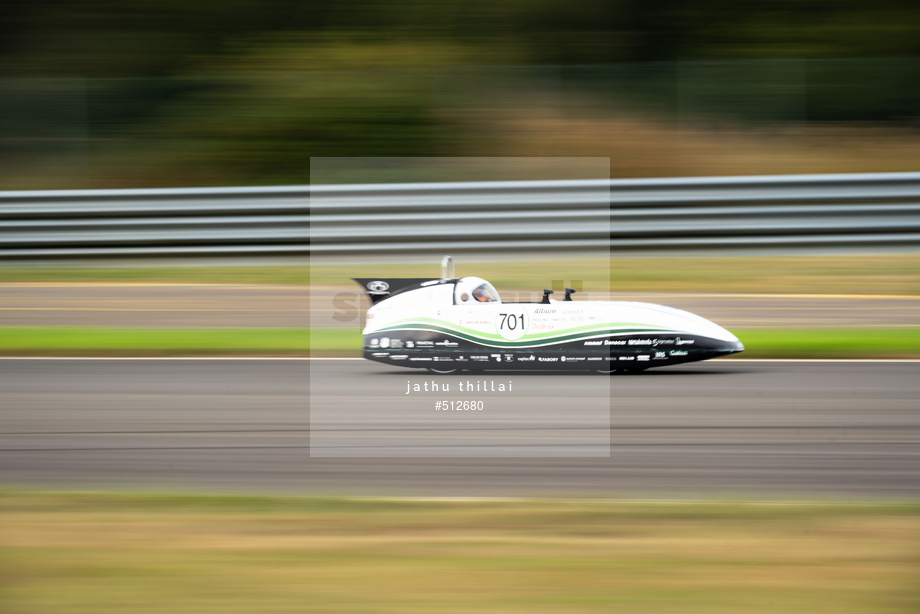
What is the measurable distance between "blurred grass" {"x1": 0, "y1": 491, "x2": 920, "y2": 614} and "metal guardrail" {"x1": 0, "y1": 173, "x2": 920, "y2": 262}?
735 centimetres

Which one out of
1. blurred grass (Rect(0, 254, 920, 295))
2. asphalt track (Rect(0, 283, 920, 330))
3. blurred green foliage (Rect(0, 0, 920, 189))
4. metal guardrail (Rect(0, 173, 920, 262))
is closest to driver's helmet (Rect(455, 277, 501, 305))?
asphalt track (Rect(0, 283, 920, 330))

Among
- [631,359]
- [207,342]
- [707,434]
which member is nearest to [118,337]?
[207,342]

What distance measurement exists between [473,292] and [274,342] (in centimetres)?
258

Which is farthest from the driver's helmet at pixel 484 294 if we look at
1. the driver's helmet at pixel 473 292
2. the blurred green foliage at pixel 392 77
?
the blurred green foliage at pixel 392 77

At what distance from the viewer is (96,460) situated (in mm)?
4980

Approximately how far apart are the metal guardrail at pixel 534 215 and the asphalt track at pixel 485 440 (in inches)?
146

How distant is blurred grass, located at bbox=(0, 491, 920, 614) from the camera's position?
3.17 meters

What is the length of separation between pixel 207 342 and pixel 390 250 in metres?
3.17

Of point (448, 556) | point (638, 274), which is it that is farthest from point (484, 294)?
point (638, 274)

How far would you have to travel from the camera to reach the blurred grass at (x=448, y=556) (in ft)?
10.4

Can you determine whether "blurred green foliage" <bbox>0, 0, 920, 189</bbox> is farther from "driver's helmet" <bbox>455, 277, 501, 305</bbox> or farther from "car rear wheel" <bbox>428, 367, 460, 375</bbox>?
"car rear wheel" <bbox>428, 367, 460, 375</bbox>

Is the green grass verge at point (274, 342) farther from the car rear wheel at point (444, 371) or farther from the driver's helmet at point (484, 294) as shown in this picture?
the driver's helmet at point (484, 294)

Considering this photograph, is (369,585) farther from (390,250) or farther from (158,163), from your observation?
(158,163)

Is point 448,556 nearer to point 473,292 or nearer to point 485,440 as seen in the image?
point 485,440
